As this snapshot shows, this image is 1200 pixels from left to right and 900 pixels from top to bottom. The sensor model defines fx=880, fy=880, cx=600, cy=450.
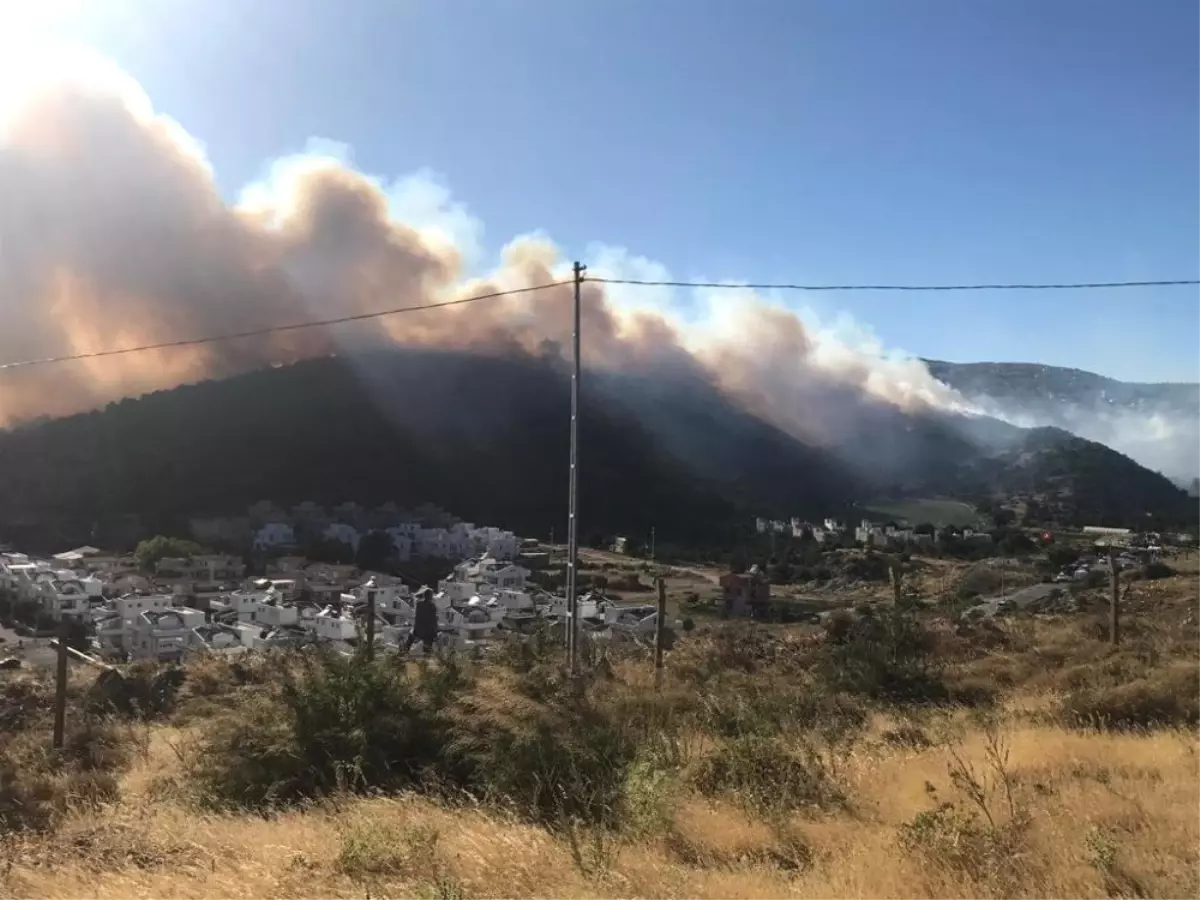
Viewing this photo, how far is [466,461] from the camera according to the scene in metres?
79.9

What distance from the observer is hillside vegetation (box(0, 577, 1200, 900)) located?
13.8 feet

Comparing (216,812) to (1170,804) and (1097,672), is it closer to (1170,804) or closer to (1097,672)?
(1170,804)

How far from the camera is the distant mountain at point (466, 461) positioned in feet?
214

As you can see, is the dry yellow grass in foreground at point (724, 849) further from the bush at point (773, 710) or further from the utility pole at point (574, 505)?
the utility pole at point (574, 505)

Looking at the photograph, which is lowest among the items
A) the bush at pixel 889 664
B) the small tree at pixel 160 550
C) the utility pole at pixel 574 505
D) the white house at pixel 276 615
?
the white house at pixel 276 615

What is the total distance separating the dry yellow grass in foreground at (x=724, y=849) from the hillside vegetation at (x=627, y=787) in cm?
2

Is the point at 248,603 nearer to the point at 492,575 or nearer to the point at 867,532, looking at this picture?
the point at 492,575

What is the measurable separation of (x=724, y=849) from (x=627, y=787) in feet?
2.75

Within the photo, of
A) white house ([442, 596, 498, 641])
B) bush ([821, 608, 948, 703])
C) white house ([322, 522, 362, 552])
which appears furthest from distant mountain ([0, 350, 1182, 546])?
bush ([821, 608, 948, 703])

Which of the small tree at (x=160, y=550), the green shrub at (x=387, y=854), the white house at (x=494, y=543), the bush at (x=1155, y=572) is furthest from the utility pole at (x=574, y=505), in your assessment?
the small tree at (x=160, y=550)

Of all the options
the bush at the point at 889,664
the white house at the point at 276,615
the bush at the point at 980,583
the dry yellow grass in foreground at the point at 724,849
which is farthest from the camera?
the bush at the point at 980,583

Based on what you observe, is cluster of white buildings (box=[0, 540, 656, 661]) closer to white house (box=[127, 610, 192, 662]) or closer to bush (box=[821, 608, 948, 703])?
white house (box=[127, 610, 192, 662])

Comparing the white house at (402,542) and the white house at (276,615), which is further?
the white house at (402,542)

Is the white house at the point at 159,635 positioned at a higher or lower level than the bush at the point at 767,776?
lower
